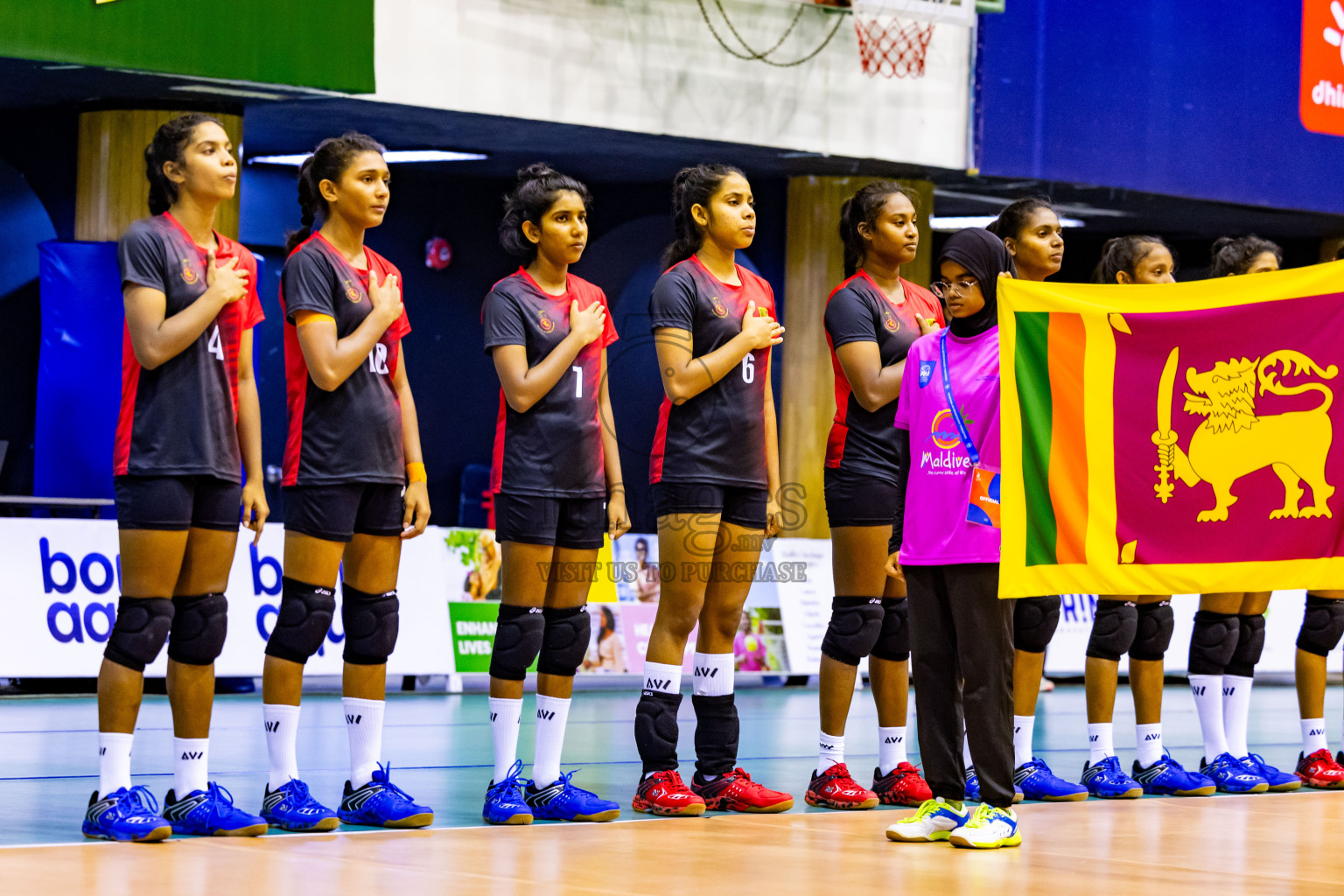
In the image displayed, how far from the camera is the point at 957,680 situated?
556cm

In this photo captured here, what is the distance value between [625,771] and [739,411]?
1939 millimetres

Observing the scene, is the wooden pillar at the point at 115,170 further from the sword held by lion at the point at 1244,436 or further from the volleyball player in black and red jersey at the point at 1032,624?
the sword held by lion at the point at 1244,436

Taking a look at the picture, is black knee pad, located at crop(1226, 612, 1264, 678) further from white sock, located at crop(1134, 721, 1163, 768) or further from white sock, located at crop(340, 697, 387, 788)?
white sock, located at crop(340, 697, 387, 788)

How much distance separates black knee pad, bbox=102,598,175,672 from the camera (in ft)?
16.9

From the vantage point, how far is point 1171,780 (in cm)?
707

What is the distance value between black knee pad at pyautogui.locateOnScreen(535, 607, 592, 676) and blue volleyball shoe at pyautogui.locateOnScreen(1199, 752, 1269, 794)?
2.82 metres

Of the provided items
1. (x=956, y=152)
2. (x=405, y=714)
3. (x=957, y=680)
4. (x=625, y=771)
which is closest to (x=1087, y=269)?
(x=956, y=152)

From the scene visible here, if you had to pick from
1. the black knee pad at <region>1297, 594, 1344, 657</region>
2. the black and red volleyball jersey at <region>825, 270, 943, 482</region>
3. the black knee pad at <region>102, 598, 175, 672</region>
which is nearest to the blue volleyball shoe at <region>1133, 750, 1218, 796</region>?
the black knee pad at <region>1297, 594, 1344, 657</region>

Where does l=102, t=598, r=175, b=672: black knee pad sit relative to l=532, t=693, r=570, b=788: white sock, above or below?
above

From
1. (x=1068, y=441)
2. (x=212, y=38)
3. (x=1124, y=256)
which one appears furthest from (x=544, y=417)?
(x=212, y=38)

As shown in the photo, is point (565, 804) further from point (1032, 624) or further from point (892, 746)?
point (1032, 624)

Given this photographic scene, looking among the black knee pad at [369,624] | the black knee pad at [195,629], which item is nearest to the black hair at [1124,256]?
the black knee pad at [369,624]

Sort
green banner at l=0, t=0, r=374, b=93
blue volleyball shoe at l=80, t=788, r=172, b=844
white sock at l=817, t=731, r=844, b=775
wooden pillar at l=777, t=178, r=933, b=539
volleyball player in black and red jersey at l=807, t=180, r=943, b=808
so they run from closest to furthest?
blue volleyball shoe at l=80, t=788, r=172, b=844
volleyball player in black and red jersey at l=807, t=180, r=943, b=808
white sock at l=817, t=731, r=844, b=775
green banner at l=0, t=0, r=374, b=93
wooden pillar at l=777, t=178, r=933, b=539

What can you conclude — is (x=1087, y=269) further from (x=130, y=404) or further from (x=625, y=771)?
(x=130, y=404)
